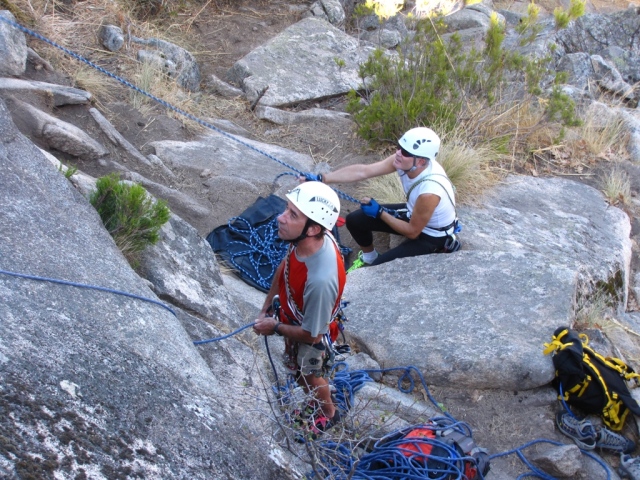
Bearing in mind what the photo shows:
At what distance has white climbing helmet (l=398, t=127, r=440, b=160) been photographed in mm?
4809

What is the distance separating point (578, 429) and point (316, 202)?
2257 mm

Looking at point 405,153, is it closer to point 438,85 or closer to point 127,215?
point 127,215

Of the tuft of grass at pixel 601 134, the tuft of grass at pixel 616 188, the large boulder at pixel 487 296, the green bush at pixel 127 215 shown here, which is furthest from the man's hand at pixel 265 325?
the tuft of grass at pixel 601 134

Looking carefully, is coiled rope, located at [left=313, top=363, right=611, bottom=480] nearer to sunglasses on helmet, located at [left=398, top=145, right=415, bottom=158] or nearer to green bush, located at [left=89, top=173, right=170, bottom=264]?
green bush, located at [left=89, top=173, right=170, bottom=264]

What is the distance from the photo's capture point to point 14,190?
10.1ft

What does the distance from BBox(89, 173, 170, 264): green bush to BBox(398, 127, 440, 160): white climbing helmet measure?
1999mm

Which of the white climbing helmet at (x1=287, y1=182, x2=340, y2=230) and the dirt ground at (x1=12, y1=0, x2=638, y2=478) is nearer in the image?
the white climbing helmet at (x1=287, y1=182, x2=340, y2=230)

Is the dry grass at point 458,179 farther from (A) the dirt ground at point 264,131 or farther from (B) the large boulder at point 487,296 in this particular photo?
(A) the dirt ground at point 264,131

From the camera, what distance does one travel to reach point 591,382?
12.7 ft

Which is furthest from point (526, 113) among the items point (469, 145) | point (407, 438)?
point (407, 438)

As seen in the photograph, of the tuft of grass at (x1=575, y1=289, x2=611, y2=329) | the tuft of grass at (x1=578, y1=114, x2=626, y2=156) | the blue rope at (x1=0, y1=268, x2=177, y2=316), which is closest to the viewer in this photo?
the blue rope at (x1=0, y1=268, x2=177, y2=316)

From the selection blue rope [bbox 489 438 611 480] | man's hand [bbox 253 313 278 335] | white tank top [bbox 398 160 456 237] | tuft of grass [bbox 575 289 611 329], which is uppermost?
man's hand [bbox 253 313 278 335]

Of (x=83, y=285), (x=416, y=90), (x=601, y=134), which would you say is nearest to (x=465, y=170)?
(x=416, y=90)

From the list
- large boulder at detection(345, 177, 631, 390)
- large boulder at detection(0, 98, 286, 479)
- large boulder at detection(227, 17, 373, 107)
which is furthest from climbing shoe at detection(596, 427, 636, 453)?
large boulder at detection(227, 17, 373, 107)
